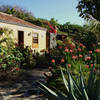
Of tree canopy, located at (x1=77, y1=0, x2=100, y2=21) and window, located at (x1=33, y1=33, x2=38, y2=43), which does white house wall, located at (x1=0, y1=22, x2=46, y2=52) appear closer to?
window, located at (x1=33, y1=33, x2=38, y2=43)

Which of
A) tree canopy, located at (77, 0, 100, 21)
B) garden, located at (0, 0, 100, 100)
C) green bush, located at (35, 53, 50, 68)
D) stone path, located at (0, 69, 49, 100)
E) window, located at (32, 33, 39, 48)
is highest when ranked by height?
tree canopy, located at (77, 0, 100, 21)

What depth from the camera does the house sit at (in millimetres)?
11365

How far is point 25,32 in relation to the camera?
1301 centimetres

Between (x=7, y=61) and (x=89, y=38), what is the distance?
13.0 meters

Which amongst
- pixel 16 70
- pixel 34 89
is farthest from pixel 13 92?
pixel 16 70

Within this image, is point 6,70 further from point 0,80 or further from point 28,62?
point 28,62

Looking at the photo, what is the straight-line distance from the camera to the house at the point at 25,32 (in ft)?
37.3

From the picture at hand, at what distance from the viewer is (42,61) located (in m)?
11.4

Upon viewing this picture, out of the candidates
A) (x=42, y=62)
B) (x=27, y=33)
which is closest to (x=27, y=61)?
(x=42, y=62)

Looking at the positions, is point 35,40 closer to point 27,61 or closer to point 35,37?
point 35,37

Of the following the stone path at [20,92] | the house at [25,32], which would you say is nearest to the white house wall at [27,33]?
the house at [25,32]

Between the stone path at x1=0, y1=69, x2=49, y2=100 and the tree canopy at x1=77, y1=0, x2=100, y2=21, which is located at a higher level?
the tree canopy at x1=77, y1=0, x2=100, y2=21

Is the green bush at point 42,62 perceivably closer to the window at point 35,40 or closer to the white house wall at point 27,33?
the white house wall at point 27,33

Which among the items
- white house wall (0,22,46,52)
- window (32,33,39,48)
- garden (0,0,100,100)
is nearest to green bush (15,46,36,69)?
garden (0,0,100,100)
